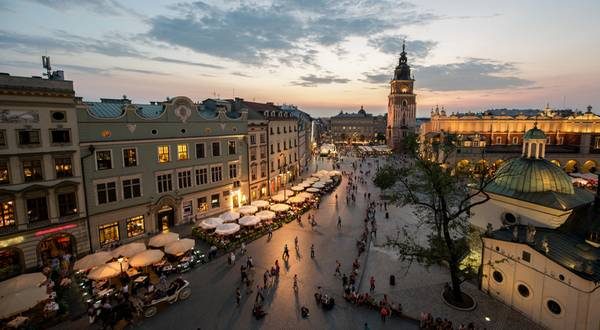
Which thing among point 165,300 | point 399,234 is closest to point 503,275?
point 399,234

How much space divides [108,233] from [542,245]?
34.1 metres

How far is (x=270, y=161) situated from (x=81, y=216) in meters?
27.5

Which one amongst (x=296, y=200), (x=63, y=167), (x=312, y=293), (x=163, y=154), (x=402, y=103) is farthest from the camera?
(x=402, y=103)

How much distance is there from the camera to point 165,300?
20109mm

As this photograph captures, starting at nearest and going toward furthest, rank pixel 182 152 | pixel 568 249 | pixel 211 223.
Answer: pixel 568 249, pixel 211 223, pixel 182 152

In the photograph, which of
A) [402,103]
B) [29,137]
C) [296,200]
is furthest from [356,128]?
[29,137]

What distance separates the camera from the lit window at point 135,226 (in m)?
30.5

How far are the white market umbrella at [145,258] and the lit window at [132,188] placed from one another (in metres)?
8.39

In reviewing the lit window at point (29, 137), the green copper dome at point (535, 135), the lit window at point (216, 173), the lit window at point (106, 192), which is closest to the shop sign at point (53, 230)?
the lit window at point (106, 192)

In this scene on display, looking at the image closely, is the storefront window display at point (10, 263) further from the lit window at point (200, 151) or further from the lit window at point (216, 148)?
the lit window at point (216, 148)

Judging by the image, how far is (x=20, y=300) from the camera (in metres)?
17.7

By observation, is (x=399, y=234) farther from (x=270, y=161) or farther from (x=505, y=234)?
(x=270, y=161)

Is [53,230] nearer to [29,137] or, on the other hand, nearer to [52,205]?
[52,205]

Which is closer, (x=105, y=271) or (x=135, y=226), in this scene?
(x=105, y=271)
